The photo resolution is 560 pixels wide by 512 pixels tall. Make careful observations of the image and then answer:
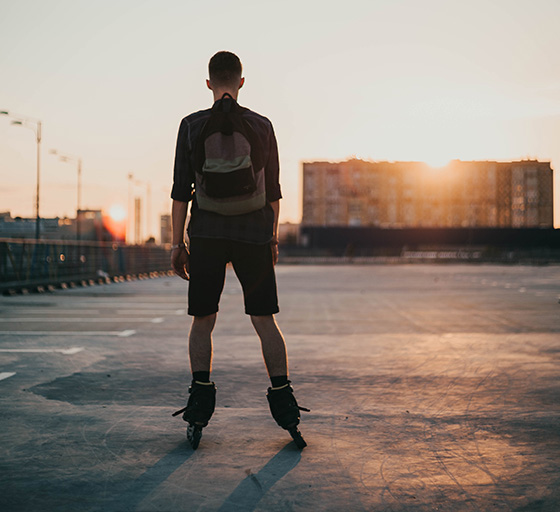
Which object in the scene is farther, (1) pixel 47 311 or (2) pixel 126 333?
(1) pixel 47 311

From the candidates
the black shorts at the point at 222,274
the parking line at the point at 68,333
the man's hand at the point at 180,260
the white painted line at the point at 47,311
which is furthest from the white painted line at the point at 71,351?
the white painted line at the point at 47,311

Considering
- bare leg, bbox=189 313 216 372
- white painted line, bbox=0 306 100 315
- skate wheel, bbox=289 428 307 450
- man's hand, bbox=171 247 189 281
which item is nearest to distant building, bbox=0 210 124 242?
white painted line, bbox=0 306 100 315

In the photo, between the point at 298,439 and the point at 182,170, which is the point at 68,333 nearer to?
the point at 182,170

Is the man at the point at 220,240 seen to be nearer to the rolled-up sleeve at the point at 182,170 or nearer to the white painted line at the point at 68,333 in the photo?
the rolled-up sleeve at the point at 182,170

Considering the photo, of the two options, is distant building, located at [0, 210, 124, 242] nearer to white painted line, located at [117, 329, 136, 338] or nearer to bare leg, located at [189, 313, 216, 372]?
white painted line, located at [117, 329, 136, 338]

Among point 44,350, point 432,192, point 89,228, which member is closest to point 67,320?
point 44,350

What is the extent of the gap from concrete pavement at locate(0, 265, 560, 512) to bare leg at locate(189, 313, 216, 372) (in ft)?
1.32

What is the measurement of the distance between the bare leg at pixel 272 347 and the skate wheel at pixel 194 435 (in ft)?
1.48

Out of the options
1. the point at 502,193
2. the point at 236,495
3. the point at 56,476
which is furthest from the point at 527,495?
the point at 502,193

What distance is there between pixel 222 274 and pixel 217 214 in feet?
1.00

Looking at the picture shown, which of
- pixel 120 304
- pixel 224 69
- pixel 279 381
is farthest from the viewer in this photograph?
pixel 120 304

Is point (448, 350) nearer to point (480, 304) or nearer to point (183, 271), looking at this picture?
point (183, 271)

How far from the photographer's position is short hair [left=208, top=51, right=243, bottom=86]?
376cm

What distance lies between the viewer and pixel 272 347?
368 centimetres
